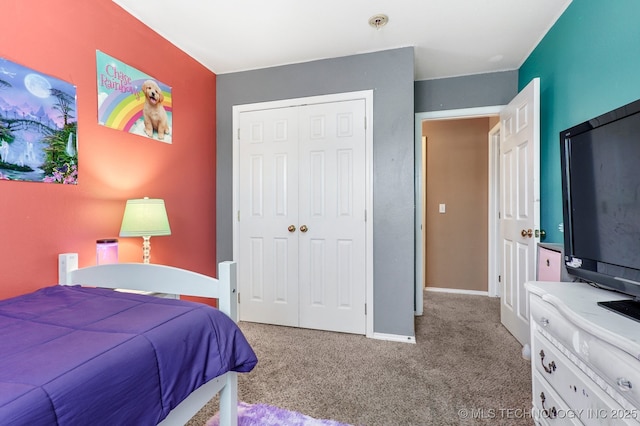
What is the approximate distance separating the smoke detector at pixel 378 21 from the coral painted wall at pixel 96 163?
63.0 inches

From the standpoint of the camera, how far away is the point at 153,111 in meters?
2.24

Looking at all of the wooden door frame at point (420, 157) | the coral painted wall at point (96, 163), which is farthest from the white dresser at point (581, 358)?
the coral painted wall at point (96, 163)

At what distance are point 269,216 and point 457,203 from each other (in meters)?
2.53

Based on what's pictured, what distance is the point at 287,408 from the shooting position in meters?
1.61

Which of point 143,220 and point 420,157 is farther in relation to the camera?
point 420,157

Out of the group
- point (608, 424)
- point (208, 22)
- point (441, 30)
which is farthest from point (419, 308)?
point (208, 22)

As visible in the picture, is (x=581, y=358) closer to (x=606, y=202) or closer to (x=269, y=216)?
(x=606, y=202)

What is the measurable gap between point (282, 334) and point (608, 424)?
215cm

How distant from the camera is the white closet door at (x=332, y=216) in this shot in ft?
8.51

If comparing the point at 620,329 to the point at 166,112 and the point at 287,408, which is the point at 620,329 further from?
the point at 166,112

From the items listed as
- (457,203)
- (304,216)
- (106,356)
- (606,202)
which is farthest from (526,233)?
(106,356)

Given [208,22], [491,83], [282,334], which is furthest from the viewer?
[491,83]

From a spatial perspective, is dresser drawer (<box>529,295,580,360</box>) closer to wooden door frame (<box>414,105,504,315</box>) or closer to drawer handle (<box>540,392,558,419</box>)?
drawer handle (<box>540,392,558,419</box>)

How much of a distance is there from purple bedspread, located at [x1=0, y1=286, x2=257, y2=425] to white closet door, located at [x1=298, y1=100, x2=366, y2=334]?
1541mm
